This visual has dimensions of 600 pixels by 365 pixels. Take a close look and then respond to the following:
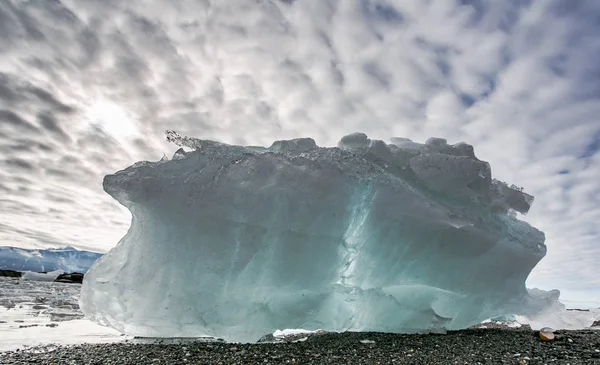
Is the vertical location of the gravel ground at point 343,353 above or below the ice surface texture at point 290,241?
below

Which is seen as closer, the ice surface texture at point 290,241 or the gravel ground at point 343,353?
the gravel ground at point 343,353

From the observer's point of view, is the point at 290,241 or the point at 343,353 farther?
the point at 290,241

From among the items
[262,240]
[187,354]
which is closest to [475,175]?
[262,240]

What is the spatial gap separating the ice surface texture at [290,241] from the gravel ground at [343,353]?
0.81m

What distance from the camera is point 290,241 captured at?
6879 millimetres

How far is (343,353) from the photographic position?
536 centimetres

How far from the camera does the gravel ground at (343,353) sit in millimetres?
4773

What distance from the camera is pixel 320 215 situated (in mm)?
6922

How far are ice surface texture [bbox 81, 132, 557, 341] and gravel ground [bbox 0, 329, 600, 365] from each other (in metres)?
0.81

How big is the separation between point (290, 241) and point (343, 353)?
2.16 meters

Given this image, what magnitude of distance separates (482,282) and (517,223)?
216 centimetres

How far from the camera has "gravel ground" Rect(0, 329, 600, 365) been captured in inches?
188

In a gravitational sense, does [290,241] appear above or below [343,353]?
above

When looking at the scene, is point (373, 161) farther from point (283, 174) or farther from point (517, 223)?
point (517, 223)
